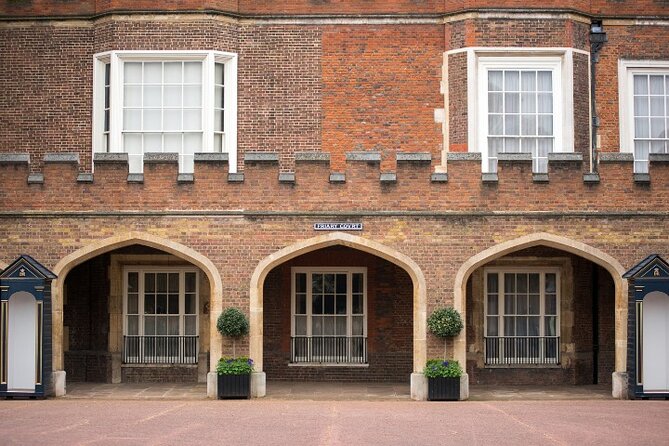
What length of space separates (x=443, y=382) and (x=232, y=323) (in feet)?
12.4

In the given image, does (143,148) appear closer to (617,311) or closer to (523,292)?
(523,292)

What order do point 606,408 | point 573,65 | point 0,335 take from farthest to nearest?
point 573,65
point 0,335
point 606,408

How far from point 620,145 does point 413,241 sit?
18.3 feet

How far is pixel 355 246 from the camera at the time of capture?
732 inches

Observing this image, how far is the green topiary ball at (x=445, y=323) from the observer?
59.7 feet

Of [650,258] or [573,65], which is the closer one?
[650,258]

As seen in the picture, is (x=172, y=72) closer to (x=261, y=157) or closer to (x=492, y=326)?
(x=261, y=157)

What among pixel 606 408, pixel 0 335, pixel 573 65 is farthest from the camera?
pixel 573 65

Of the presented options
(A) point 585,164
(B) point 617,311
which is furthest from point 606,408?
(A) point 585,164

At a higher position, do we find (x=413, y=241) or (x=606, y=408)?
(x=413, y=241)

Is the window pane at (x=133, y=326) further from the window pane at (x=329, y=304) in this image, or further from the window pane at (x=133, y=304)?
the window pane at (x=329, y=304)

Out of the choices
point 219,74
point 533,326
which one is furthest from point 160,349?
point 533,326

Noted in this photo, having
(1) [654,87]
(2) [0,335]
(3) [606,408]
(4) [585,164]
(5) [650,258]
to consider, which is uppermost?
(1) [654,87]

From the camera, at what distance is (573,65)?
2070 cm
